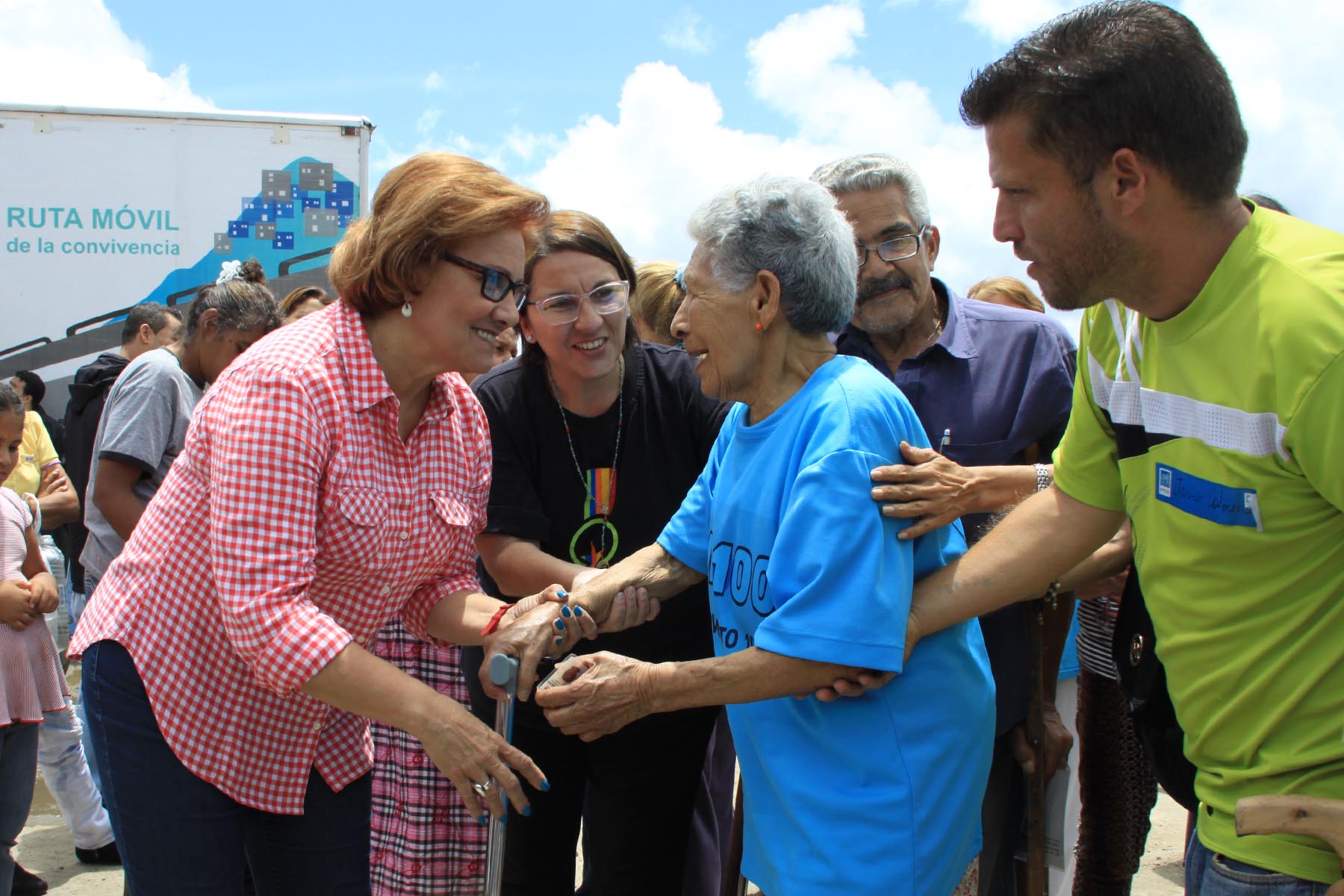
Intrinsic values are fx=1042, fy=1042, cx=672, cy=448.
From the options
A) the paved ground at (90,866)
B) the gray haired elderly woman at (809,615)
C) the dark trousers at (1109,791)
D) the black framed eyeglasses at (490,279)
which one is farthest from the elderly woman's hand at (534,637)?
the paved ground at (90,866)

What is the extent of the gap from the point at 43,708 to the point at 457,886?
2.05 meters

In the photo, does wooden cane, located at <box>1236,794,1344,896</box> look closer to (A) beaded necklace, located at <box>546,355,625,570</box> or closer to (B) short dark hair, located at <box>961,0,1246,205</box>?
(B) short dark hair, located at <box>961,0,1246,205</box>

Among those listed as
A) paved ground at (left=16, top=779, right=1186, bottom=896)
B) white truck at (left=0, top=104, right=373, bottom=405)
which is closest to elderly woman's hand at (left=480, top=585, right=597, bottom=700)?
paved ground at (left=16, top=779, right=1186, bottom=896)

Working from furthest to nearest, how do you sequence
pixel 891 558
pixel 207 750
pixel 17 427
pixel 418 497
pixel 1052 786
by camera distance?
pixel 17 427 → pixel 1052 786 → pixel 418 497 → pixel 207 750 → pixel 891 558

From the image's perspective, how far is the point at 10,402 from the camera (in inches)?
Answer: 178

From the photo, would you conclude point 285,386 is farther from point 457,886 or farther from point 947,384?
point 457,886

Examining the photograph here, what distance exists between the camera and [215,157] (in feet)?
28.9

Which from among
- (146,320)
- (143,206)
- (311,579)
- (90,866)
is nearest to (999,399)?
(311,579)

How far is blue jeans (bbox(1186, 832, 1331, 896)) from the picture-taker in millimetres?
1550

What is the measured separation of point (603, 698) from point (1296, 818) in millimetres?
1207

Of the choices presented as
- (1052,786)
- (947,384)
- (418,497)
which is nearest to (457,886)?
(418,497)

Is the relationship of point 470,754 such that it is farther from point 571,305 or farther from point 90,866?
point 90,866

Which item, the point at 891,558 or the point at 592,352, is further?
the point at 592,352

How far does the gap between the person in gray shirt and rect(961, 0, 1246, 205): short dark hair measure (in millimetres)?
3448
